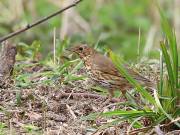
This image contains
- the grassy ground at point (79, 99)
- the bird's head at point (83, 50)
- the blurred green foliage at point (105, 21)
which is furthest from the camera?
the blurred green foliage at point (105, 21)

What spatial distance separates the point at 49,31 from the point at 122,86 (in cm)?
665

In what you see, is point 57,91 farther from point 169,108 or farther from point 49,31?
point 49,31

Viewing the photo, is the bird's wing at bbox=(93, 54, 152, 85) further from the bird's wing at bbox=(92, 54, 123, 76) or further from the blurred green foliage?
the blurred green foliage

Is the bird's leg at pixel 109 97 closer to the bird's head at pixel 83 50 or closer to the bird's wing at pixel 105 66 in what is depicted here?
the bird's wing at pixel 105 66

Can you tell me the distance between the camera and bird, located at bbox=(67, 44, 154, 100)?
20.8 feet

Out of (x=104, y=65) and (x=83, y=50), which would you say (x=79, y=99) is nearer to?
(x=104, y=65)

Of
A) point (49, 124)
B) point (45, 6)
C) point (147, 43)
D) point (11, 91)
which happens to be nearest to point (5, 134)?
point (49, 124)

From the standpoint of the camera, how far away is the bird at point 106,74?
6.33 meters

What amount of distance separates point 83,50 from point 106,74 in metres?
0.49

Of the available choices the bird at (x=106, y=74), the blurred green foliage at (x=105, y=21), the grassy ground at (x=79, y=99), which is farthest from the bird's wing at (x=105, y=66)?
the blurred green foliage at (x=105, y=21)

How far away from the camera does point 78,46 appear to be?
6969mm

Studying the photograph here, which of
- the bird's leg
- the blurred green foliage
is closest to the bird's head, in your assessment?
the bird's leg

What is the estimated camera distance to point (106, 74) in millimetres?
6566

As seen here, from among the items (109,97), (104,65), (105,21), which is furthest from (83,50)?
(105,21)
